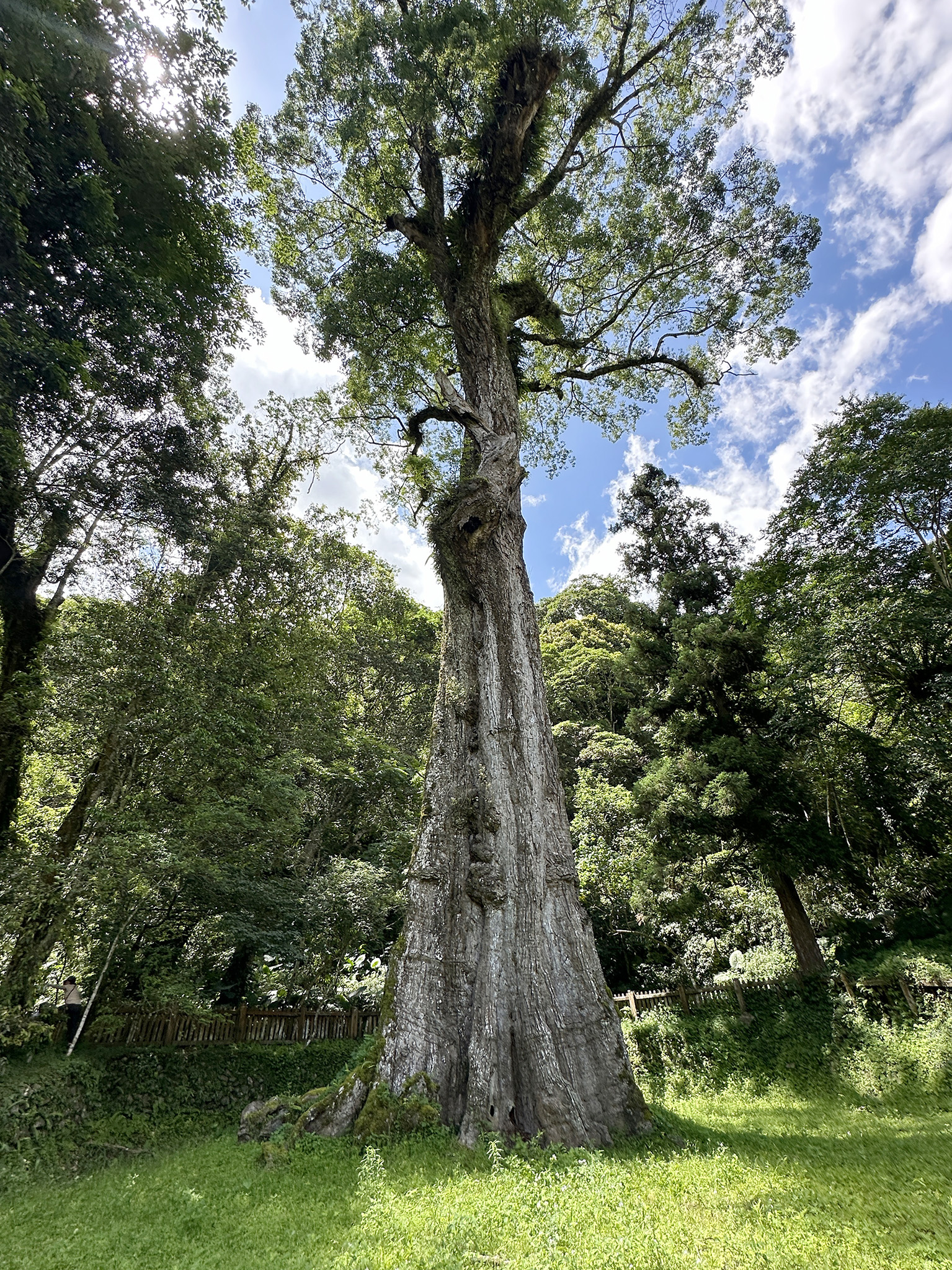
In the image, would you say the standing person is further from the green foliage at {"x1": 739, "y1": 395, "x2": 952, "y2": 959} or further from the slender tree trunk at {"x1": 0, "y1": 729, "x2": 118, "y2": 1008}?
the green foliage at {"x1": 739, "y1": 395, "x2": 952, "y2": 959}

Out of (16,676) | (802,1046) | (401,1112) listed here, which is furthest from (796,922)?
(16,676)

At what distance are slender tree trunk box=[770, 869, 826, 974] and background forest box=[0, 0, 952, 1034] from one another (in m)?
0.05

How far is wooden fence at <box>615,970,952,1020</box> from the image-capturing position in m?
8.20

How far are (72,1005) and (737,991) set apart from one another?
10.7 m

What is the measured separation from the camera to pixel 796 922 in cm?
981

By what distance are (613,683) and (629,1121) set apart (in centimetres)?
1502

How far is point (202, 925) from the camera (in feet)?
31.1

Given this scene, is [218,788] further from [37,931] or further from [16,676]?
[16,676]

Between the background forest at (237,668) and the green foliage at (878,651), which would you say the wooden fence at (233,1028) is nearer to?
the background forest at (237,668)

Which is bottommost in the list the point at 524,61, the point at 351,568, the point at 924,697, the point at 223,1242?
the point at 223,1242

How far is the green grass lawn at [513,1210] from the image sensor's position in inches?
101

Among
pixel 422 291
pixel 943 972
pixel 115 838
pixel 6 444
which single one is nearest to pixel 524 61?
pixel 422 291

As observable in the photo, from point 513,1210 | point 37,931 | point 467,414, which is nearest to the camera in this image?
point 513,1210

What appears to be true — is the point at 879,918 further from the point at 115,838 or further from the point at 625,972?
the point at 115,838
